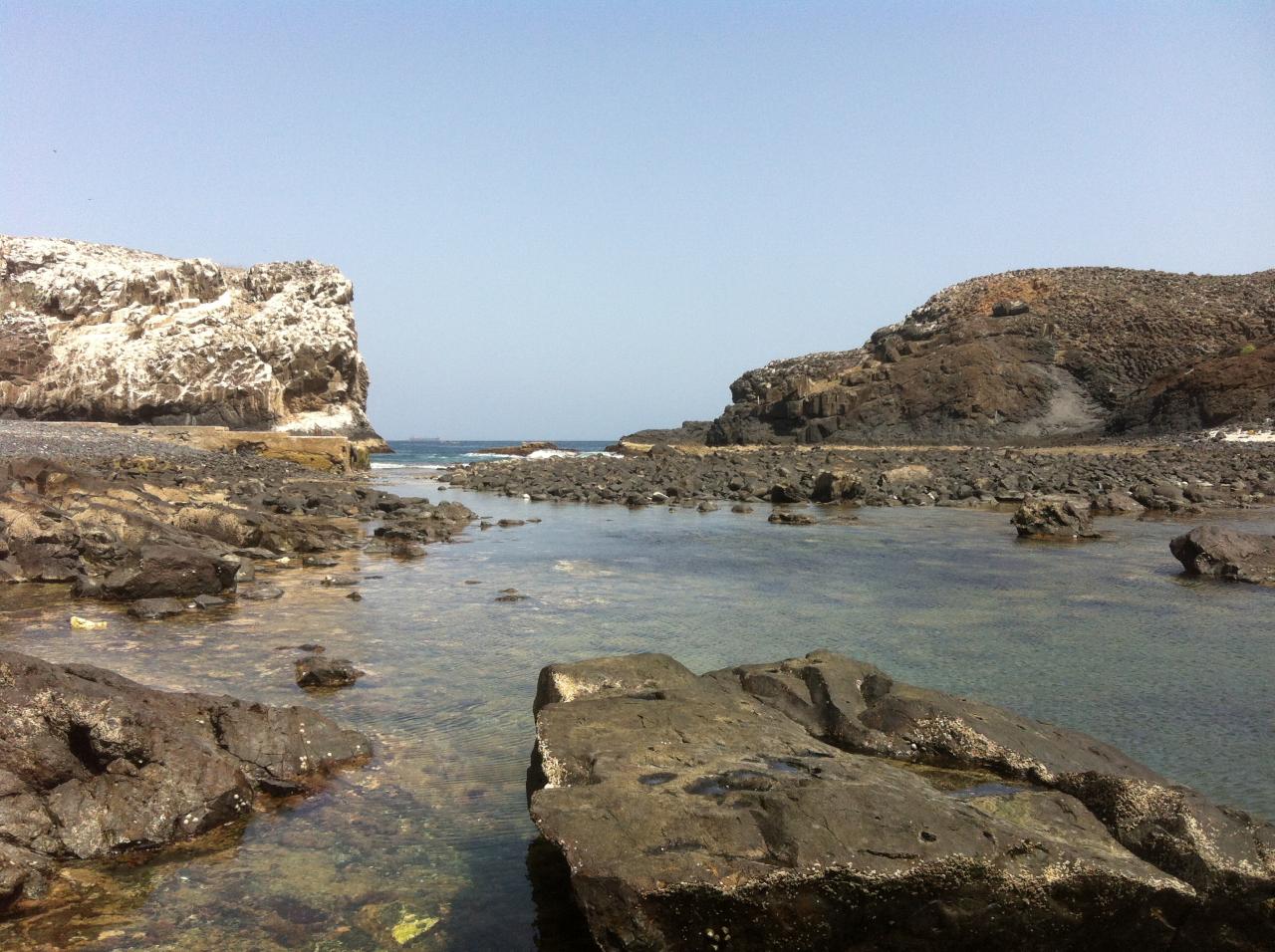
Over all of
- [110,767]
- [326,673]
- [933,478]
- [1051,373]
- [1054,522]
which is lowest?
[326,673]

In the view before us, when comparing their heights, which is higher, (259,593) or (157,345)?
(157,345)

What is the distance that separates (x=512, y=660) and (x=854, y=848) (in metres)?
4.86

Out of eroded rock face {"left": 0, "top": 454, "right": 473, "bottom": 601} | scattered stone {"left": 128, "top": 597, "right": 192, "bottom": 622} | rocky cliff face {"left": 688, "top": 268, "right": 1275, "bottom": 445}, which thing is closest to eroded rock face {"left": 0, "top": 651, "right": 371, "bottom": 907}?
scattered stone {"left": 128, "top": 597, "right": 192, "bottom": 622}

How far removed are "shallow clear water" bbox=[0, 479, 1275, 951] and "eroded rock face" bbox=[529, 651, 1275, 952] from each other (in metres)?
0.71

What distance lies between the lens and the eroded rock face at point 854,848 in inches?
108

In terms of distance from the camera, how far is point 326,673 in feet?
21.0

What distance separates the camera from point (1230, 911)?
3.10 metres

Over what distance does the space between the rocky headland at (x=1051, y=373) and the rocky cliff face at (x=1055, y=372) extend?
0.10m

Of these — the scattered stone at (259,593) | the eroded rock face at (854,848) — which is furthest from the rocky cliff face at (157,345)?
the eroded rock face at (854,848)

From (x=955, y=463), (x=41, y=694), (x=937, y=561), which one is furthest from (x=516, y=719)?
A: (x=955, y=463)

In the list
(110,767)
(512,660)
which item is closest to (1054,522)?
(512,660)

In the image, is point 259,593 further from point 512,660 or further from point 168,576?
point 512,660

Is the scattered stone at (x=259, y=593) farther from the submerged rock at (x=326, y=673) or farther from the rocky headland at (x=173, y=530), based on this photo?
the submerged rock at (x=326, y=673)

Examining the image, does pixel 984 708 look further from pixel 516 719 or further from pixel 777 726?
pixel 516 719
